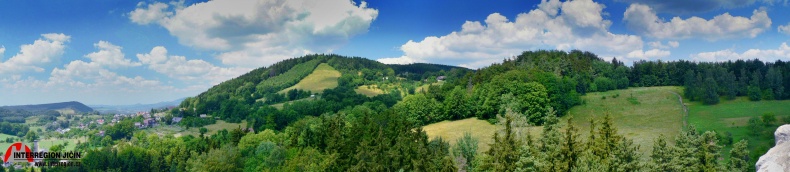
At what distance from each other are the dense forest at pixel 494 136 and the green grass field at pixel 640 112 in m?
3.59

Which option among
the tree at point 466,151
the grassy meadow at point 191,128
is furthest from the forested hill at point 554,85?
the tree at point 466,151

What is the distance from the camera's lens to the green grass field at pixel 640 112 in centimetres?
7444

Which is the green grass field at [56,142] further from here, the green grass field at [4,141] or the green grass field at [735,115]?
the green grass field at [735,115]

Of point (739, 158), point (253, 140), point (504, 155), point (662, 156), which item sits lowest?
point (253, 140)

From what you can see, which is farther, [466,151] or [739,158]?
[466,151]

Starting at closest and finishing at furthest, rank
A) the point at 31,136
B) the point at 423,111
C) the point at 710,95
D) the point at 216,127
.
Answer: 1. the point at 710,95
2. the point at 423,111
3. the point at 31,136
4. the point at 216,127

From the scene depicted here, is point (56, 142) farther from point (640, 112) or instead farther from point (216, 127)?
point (640, 112)

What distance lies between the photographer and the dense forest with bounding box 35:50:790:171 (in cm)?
3475

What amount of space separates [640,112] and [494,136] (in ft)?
227

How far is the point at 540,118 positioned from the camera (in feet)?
282

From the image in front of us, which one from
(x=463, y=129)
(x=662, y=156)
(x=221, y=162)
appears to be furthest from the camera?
(x=463, y=129)

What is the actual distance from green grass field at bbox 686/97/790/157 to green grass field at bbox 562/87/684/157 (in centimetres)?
315

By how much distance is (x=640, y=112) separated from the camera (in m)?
90.6

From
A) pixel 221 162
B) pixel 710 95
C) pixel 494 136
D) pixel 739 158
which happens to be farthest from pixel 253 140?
pixel 710 95
